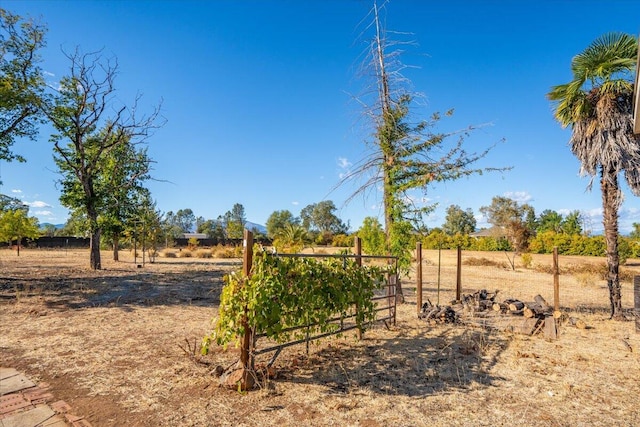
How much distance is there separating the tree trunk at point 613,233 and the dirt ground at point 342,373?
0.62 m

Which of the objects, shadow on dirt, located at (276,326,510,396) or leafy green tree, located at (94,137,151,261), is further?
leafy green tree, located at (94,137,151,261)

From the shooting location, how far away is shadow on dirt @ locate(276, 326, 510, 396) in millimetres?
4090

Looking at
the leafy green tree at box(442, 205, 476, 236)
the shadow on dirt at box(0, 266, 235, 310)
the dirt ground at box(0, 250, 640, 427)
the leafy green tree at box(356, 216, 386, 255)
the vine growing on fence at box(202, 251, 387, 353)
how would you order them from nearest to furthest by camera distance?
1. the dirt ground at box(0, 250, 640, 427)
2. the vine growing on fence at box(202, 251, 387, 353)
3. the shadow on dirt at box(0, 266, 235, 310)
4. the leafy green tree at box(356, 216, 386, 255)
5. the leafy green tree at box(442, 205, 476, 236)

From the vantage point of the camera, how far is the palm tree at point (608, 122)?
7.52 m

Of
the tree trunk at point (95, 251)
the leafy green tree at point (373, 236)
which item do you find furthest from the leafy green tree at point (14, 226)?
the leafy green tree at point (373, 236)

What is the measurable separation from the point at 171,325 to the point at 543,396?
6172mm

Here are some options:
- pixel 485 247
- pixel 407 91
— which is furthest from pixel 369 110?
pixel 485 247

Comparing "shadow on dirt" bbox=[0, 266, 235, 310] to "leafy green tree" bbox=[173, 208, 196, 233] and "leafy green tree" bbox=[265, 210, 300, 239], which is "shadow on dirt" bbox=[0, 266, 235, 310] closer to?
"leafy green tree" bbox=[265, 210, 300, 239]

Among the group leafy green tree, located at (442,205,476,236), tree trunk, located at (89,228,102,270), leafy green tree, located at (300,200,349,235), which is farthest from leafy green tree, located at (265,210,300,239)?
tree trunk, located at (89,228,102,270)

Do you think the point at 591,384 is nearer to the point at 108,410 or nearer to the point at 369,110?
the point at 108,410

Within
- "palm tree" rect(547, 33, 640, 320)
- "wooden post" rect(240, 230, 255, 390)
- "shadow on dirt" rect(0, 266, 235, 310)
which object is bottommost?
"shadow on dirt" rect(0, 266, 235, 310)

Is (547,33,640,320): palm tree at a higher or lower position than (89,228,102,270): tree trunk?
higher

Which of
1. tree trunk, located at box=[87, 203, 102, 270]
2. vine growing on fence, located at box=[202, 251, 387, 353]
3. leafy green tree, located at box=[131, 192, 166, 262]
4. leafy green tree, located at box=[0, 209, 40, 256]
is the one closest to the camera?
vine growing on fence, located at box=[202, 251, 387, 353]

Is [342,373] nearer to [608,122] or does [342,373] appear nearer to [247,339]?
[247,339]
